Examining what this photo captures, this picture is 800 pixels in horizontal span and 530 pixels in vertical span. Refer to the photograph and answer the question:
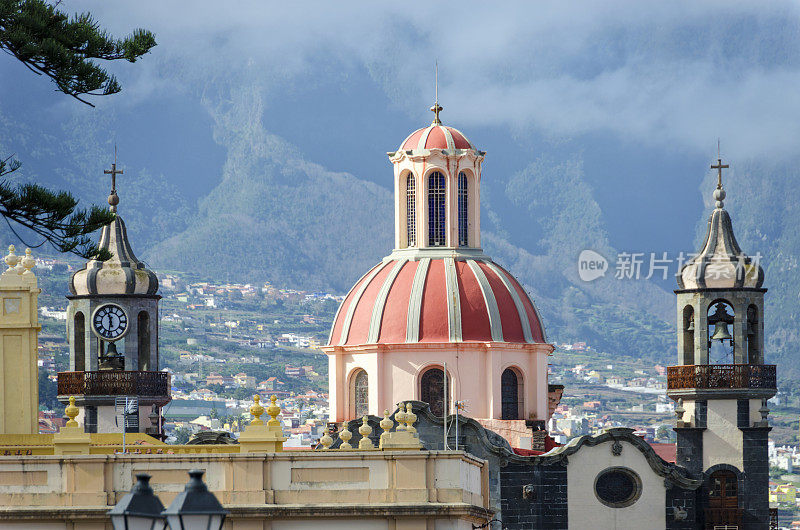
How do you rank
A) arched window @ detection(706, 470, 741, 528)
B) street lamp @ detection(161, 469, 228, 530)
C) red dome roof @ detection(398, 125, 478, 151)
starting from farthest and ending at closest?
1. red dome roof @ detection(398, 125, 478, 151)
2. arched window @ detection(706, 470, 741, 528)
3. street lamp @ detection(161, 469, 228, 530)

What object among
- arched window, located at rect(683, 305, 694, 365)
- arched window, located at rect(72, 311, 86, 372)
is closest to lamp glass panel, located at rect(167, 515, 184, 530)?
arched window, located at rect(683, 305, 694, 365)

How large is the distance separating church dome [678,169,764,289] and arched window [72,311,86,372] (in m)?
21.4

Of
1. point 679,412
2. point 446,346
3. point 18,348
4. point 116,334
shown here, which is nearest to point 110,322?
point 116,334

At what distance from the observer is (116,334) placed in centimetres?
8069

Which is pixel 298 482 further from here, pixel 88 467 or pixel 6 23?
pixel 6 23

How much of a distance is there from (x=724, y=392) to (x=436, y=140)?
13.7 m

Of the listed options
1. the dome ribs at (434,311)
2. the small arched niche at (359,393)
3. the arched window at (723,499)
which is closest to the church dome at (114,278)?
the small arched niche at (359,393)

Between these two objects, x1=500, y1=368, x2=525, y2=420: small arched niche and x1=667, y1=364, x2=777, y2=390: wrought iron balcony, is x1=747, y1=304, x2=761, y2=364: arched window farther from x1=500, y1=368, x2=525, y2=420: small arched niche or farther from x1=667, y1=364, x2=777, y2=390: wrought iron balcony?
x1=500, y1=368, x2=525, y2=420: small arched niche

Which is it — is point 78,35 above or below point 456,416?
above

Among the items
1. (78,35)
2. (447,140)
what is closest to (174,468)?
(78,35)

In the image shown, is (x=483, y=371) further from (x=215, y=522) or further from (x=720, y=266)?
(x=215, y=522)

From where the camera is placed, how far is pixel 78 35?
43.0m

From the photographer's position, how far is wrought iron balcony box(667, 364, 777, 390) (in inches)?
3056

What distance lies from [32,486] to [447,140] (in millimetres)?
33755
